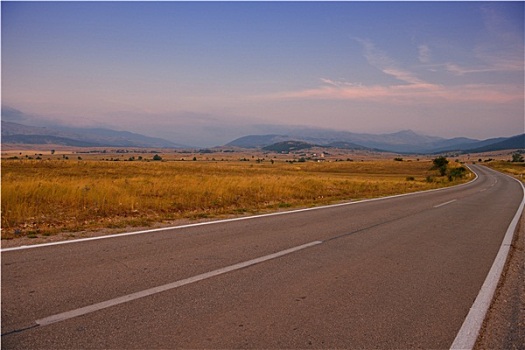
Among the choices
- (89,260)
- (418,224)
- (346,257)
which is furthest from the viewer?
(418,224)

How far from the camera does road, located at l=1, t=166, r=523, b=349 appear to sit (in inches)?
153

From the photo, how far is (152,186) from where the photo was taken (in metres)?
15.9

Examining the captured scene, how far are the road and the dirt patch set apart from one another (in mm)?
298

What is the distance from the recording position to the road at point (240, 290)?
389 cm

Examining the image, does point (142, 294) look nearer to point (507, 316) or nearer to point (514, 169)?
A: point (507, 316)

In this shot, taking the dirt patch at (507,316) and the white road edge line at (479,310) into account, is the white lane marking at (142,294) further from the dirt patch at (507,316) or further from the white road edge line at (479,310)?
the dirt patch at (507,316)

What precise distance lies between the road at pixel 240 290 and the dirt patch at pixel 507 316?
298 millimetres

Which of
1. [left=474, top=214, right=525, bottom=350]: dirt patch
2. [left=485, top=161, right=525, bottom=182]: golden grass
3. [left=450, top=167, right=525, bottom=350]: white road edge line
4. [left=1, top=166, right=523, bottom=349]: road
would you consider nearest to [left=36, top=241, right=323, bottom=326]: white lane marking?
[left=1, top=166, right=523, bottom=349]: road

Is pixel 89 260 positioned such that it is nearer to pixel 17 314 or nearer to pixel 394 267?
pixel 17 314

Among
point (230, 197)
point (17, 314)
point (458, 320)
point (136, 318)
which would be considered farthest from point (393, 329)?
point (230, 197)

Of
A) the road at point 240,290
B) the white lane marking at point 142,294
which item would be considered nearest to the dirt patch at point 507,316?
the road at point 240,290

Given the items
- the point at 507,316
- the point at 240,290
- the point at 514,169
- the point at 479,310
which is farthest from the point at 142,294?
the point at 514,169

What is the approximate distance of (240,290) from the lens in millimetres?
5121

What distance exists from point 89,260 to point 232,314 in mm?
3045
